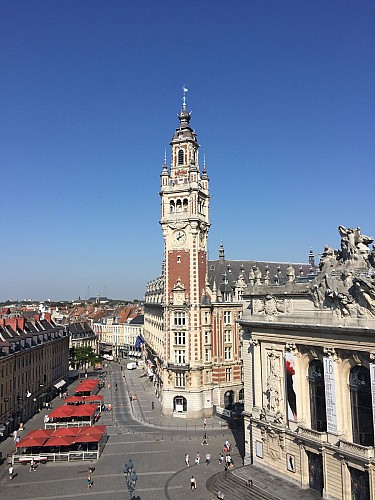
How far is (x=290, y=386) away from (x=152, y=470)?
15.8 metres

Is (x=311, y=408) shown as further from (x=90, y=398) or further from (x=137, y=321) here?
(x=137, y=321)

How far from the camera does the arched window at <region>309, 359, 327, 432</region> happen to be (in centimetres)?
3491

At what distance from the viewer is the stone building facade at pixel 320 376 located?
1226 inches

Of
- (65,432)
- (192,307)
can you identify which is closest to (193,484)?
(65,432)

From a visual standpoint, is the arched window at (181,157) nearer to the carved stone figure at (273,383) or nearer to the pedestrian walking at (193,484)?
the carved stone figure at (273,383)

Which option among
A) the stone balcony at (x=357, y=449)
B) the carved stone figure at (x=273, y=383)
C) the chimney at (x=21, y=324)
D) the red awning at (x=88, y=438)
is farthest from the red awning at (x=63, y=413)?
the stone balcony at (x=357, y=449)

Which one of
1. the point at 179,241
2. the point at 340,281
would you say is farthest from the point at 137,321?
the point at 340,281

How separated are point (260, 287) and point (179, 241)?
24146 mm

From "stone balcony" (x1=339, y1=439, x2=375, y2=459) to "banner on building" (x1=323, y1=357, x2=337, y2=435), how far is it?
4.03ft

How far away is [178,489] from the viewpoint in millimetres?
37656

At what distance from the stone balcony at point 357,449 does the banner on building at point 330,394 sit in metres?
1.23

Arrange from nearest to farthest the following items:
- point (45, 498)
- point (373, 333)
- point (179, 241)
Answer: point (373, 333) → point (45, 498) → point (179, 241)

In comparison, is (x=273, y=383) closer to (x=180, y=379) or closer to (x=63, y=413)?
(x=180, y=379)

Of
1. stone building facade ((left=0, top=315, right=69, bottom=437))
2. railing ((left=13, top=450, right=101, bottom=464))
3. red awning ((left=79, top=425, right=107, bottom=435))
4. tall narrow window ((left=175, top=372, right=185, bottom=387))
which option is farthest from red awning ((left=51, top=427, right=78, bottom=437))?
tall narrow window ((left=175, top=372, right=185, bottom=387))
